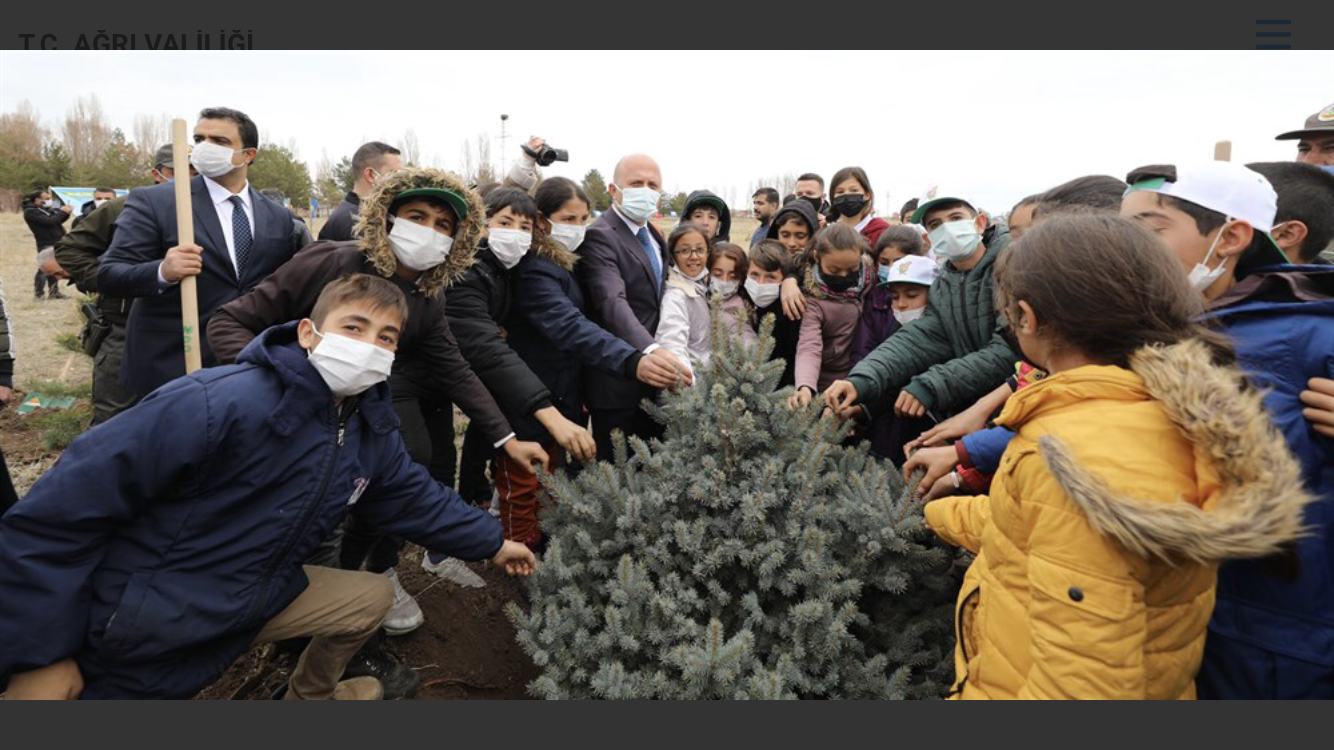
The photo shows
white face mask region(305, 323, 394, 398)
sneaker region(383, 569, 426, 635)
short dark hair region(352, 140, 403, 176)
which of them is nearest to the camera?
white face mask region(305, 323, 394, 398)

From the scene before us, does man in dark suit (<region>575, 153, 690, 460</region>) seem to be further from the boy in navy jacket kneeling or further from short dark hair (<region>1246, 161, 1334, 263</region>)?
short dark hair (<region>1246, 161, 1334, 263</region>)

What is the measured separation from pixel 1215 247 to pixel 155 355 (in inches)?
200

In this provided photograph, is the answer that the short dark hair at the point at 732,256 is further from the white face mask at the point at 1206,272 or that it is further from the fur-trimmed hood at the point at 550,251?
the white face mask at the point at 1206,272

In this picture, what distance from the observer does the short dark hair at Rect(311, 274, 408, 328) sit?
257 cm

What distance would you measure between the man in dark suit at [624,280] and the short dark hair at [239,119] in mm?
2057

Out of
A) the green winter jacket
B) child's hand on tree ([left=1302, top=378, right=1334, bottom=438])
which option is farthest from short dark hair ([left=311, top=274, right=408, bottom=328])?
child's hand on tree ([left=1302, top=378, right=1334, bottom=438])

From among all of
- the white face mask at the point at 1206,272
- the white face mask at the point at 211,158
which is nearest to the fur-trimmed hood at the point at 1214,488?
the white face mask at the point at 1206,272

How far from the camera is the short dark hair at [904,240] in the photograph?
4.36m

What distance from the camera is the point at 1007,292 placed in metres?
1.93

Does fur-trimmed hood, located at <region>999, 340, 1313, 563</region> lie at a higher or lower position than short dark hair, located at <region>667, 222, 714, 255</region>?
lower

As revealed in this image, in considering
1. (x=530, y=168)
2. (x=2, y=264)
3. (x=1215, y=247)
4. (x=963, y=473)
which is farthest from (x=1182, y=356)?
(x=2, y=264)

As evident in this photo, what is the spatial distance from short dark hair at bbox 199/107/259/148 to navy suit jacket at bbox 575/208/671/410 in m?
2.05

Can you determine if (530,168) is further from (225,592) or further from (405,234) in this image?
(225,592)

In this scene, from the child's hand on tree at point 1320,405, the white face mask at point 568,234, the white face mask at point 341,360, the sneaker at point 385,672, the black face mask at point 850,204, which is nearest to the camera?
the child's hand on tree at point 1320,405
